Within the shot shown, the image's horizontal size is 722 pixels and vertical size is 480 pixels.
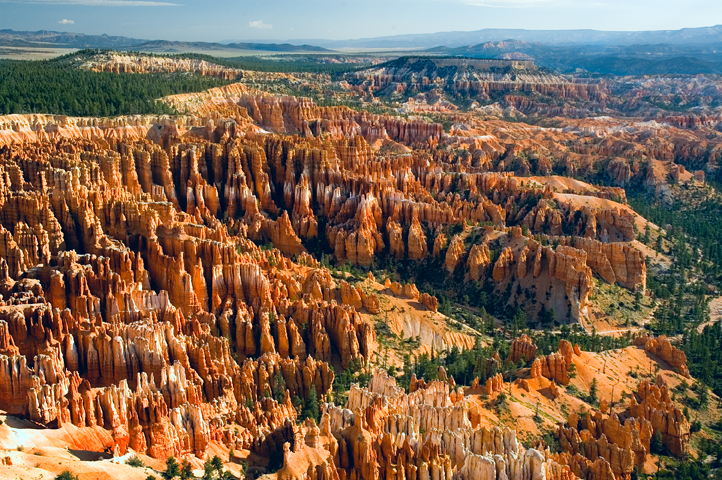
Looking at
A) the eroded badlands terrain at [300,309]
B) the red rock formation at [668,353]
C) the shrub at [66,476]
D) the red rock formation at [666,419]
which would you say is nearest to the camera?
the shrub at [66,476]

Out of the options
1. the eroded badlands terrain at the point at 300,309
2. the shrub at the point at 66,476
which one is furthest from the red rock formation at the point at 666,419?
the shrub at the point at 66,476

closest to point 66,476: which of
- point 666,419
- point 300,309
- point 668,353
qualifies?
point 300,309

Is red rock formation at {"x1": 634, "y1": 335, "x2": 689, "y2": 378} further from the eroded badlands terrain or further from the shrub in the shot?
the shrub

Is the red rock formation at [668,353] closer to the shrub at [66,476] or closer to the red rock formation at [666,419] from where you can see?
the red rock formation at [666,419]

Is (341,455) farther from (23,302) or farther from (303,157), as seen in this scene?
(303,157)

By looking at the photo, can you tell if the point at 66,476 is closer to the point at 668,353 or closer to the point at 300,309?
the point at 300,309

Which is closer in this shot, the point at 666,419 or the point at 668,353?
the point at 666,419

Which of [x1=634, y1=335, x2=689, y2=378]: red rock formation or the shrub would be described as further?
[x1=634, y1=335, x2=689, y2=378]: red rock formation

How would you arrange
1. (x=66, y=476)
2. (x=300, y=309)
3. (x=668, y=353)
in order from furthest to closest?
(x=668, y=353), (x=300, y=309), (x=66, y=476)

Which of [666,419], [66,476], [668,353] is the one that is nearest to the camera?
[66,476]

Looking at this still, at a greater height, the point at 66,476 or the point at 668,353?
the point at 66,476

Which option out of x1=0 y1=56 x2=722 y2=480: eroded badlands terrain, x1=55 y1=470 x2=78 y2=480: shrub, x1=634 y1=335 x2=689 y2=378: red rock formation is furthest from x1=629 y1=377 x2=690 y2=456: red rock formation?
x1=55 y1=470 x2=78 y2=480: shrub
